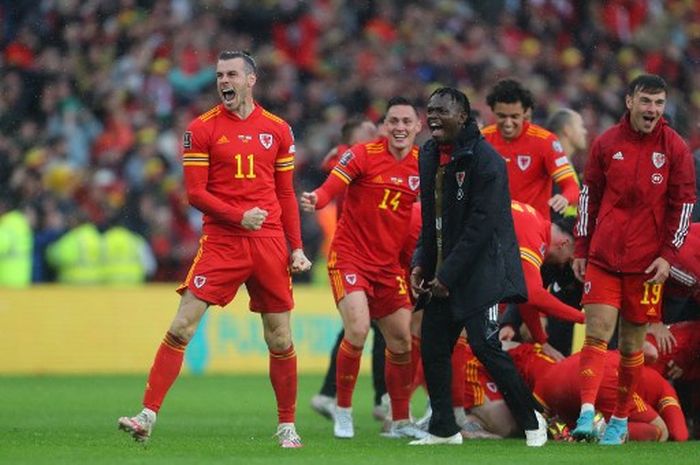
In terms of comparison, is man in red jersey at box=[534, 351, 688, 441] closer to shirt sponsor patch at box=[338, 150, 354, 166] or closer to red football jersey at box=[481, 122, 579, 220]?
red football jersey at box=[481, 122, 579, 220]

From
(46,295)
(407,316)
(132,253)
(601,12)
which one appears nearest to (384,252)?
(407,316)

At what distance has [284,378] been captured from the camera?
10.8m

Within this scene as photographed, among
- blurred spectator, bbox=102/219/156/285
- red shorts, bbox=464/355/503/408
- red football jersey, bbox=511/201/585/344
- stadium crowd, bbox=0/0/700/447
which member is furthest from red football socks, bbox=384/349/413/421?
blurred spectator, bbox=102/219/156/285

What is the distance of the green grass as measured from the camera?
9648 millimetres

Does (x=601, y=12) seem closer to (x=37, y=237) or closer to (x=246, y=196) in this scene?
(x=37, y=237)

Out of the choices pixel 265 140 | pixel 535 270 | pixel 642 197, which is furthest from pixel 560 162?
pixel 265 140

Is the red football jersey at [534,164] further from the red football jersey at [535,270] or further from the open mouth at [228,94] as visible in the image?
the open mouth at [228,94]

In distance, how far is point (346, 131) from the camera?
1434 cm

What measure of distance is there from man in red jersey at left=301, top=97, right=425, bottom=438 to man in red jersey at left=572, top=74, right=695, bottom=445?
5.50 ft

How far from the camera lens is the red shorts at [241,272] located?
10.4m

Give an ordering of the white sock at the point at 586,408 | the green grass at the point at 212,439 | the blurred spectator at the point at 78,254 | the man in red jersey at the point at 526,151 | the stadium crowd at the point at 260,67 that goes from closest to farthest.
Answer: the green grass at the point at 212,439 < the white sock at the point at 586,408 < the man in red jersey at the point at 526,151 < the blurred spectator at the point at 78,254 < the stadium crowd at the point at 260,67

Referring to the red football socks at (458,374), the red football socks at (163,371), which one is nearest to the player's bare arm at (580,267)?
the red football socks at (458,374)

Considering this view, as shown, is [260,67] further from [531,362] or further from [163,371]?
[163,371]

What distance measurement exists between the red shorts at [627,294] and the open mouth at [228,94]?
2591 millimetres
